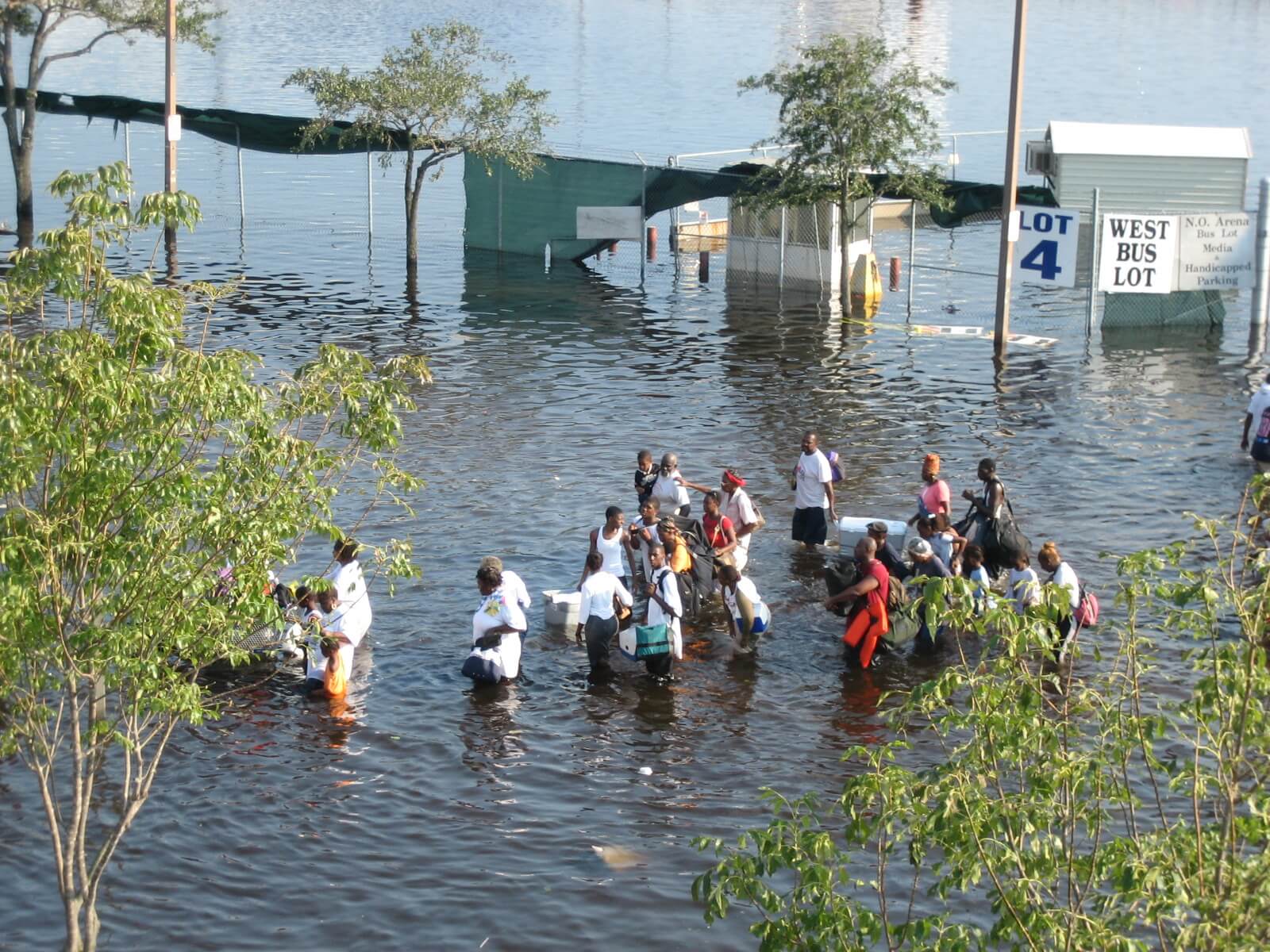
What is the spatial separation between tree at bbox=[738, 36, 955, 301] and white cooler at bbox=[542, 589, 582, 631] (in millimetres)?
16714

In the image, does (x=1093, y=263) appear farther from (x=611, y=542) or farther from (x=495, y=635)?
(x=495, y=635)

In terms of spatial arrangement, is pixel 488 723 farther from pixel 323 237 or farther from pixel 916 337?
pixel 323 237

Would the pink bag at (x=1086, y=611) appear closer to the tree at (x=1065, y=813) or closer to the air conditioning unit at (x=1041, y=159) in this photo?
the tree at (x=1065, y=813)

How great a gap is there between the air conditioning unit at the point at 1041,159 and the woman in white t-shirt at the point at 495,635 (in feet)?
67.5

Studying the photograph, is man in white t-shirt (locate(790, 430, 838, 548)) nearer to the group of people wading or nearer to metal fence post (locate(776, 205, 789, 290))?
the group of people wading

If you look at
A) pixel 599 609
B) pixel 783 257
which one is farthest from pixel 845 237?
pixel 599 609

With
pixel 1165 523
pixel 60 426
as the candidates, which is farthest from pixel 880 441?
pixel 60 426

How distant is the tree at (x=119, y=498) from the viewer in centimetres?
768

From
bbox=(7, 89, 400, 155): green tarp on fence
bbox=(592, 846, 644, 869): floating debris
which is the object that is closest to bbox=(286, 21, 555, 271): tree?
bbox=(7, 89, 400, 155): green tarp on fence

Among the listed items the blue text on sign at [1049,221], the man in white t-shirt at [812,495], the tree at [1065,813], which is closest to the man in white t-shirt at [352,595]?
the man in white t-shirt at [812,495]

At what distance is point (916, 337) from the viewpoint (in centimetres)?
2964

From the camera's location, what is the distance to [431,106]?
33.9 m

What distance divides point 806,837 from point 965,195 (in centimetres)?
2657

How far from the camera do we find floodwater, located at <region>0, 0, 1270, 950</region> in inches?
434
